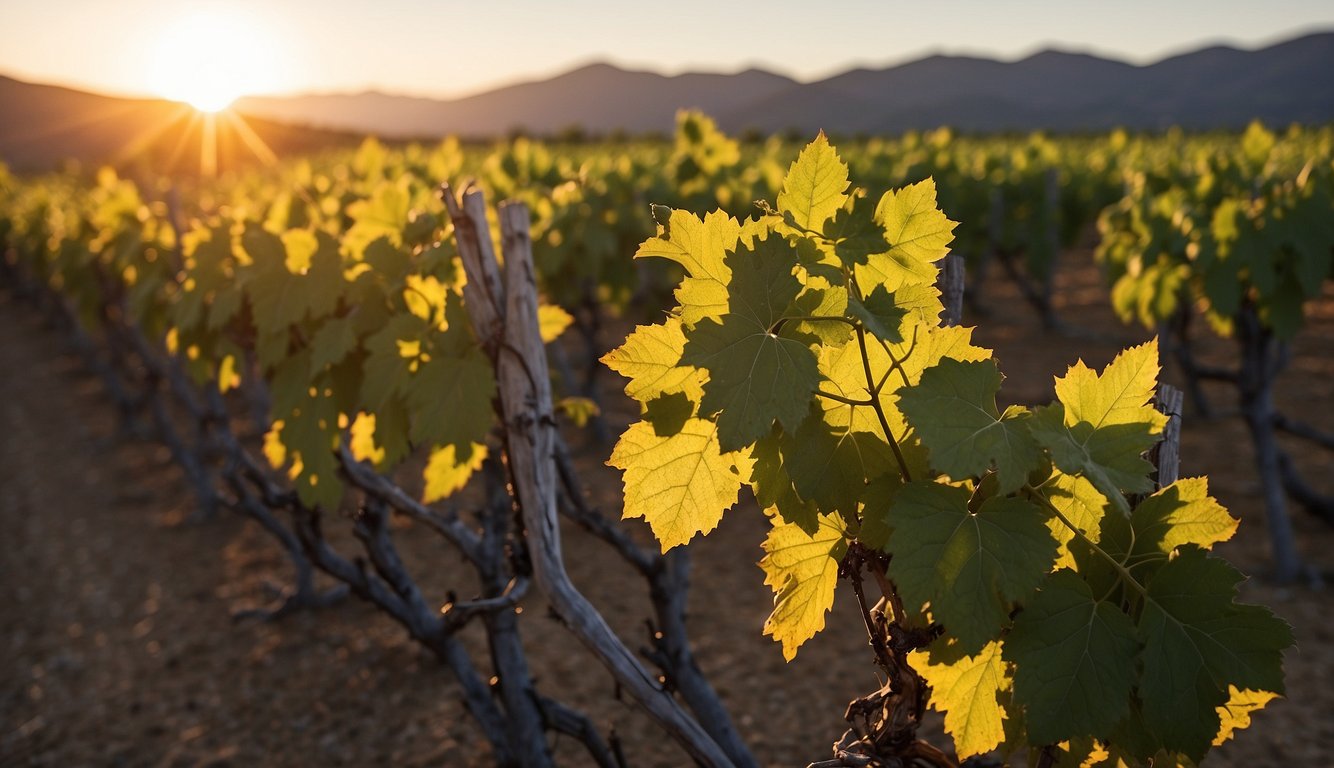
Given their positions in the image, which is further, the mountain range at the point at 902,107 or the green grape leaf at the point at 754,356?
the mountain range at the point at 902,107

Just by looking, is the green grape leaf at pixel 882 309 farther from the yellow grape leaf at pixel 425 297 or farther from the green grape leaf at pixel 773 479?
the yellow grape leaf at pixel 425 297

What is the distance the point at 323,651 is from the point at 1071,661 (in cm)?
465

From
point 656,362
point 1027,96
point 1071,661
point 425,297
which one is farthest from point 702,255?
point 1027,96

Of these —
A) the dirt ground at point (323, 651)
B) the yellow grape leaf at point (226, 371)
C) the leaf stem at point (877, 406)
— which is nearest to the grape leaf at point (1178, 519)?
the leaf stem at point (877, 406)

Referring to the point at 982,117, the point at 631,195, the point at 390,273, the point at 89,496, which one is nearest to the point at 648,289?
the point at 631,195

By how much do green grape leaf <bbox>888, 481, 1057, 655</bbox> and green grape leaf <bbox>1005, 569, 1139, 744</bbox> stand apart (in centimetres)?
7

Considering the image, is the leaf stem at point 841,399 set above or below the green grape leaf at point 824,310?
below

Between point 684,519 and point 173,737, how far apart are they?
405 centimetres

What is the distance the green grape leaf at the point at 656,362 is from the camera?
1396 millimetres

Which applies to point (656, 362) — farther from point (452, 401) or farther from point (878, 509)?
point (452, 401)

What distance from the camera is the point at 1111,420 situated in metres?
1.36

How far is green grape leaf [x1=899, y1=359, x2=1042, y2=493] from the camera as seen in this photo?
3.97 ft

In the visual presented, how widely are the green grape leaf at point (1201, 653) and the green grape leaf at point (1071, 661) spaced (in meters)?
0.03

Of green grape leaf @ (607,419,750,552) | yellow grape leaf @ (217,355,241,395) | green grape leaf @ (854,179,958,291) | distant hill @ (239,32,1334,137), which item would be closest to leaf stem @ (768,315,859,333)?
green grape leaf @ (854,179,958,291)
